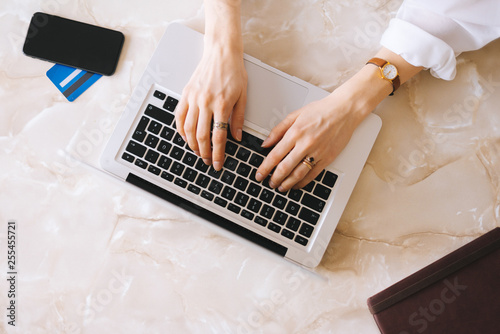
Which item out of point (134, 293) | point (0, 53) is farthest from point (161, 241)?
point (0, 53)

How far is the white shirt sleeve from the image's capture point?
0.64 metres

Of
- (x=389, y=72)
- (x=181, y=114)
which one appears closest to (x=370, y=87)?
(x=389, y=72)

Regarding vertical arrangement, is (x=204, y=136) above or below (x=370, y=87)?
below

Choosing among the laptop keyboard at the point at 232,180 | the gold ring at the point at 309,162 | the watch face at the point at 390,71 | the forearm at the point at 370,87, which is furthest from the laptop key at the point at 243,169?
the watch face at the point at 390,71

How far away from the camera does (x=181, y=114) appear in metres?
0.67

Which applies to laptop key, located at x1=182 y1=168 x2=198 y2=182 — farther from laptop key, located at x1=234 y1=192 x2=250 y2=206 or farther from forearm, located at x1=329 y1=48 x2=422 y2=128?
forearm, located at x1=329 y1=48 x2=422 y2=128

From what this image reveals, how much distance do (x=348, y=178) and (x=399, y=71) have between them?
22 centimetres

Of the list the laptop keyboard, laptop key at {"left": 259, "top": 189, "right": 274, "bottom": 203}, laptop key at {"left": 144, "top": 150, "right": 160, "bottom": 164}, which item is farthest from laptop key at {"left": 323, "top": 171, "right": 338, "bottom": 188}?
laptop key at {"left": 144, "top": 150, "right": 160, "bottom": 164}

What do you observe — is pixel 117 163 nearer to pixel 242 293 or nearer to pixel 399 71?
pixel 242 293

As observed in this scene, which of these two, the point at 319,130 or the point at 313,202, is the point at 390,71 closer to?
the point at 319,130

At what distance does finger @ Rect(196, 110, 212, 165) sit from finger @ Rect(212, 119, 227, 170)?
0.01 meters

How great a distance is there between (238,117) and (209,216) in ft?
0.62

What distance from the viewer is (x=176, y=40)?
2.29ft

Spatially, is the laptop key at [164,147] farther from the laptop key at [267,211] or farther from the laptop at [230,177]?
the laptop key at [267,211]
